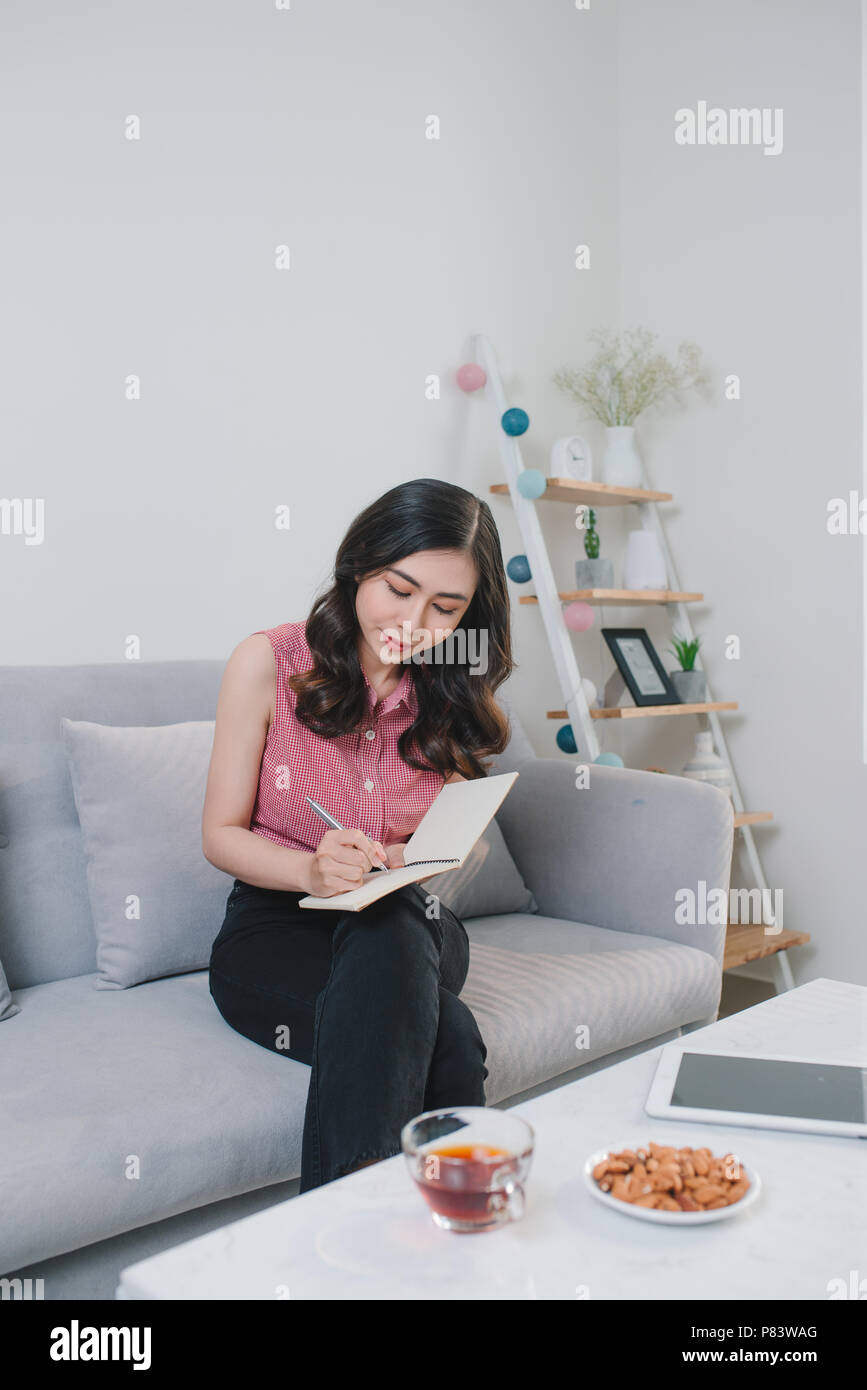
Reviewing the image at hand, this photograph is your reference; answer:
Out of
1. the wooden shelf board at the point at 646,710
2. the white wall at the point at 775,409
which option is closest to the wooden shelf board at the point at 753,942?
the white wall at the point at 775,409

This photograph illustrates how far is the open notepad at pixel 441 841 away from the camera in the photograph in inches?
43.6

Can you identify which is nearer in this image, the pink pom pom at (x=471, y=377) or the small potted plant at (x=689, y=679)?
the pink pom pom at (x=471, y=377)

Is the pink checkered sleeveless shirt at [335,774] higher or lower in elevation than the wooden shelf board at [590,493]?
lower

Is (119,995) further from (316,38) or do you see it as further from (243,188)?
(316,38)

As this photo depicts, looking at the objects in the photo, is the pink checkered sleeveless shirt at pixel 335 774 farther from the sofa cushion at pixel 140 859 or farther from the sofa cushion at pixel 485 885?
the sofa cushion at pixel 485 885

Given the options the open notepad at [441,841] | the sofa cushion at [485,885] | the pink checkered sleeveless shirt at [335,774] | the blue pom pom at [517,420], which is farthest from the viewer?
the blue pom pom at [517,420]

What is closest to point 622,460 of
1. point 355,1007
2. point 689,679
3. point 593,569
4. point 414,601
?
point 593,569

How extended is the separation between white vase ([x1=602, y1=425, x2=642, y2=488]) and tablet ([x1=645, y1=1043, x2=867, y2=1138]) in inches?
74.9

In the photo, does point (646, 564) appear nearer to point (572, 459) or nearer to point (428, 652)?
point (572, 459)

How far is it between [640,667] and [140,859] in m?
1.50

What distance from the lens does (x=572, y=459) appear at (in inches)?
102

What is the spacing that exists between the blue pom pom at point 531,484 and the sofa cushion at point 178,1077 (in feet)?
3.69

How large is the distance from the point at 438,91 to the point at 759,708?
1.63m
